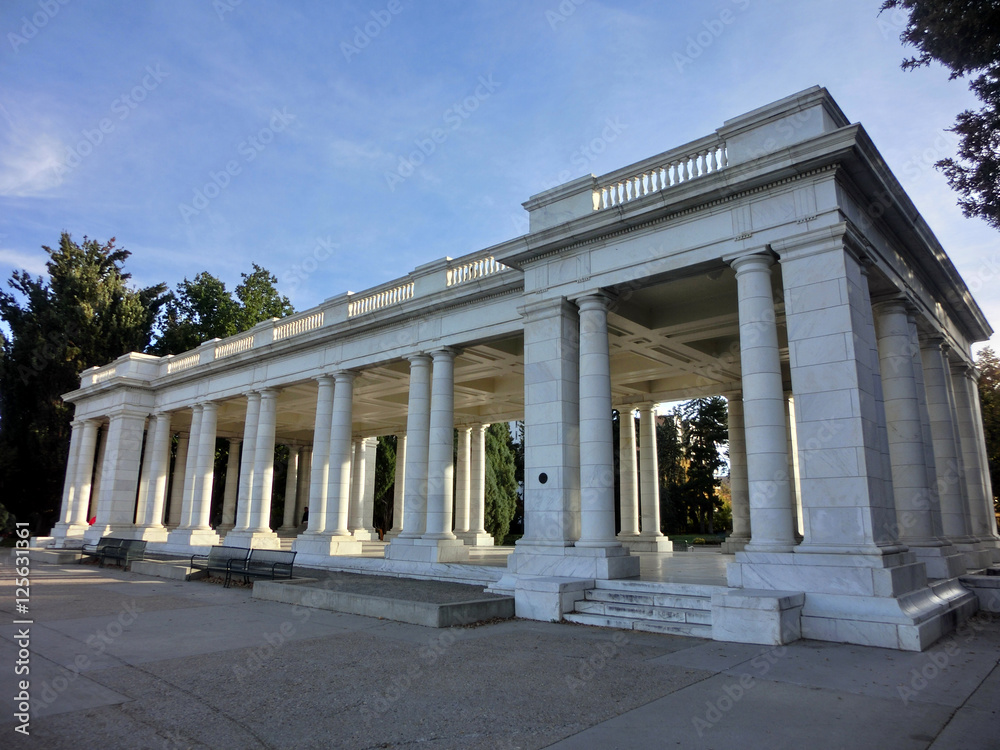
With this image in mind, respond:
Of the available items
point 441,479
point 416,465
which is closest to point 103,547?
point 416,465

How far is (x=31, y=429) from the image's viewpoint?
43250 millimetres

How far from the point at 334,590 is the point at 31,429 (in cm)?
4004

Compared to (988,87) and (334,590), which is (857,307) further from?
(334,590)

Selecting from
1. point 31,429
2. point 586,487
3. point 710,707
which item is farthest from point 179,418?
point 710,707

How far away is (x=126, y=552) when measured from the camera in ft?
77.8

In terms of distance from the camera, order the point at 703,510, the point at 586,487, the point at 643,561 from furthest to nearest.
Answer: the point at 703,510, the point at 643,561, the point at 586,487

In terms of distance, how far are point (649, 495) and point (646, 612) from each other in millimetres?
15565

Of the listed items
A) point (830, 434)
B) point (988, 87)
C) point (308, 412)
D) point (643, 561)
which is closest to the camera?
point (830, 434)

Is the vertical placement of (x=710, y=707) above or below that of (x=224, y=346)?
below

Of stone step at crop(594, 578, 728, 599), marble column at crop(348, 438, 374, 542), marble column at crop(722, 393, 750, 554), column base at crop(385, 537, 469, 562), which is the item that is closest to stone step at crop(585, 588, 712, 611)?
stone step at crop(594, 578, 728, 599)

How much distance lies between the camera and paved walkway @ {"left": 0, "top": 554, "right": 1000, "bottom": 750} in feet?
19.9

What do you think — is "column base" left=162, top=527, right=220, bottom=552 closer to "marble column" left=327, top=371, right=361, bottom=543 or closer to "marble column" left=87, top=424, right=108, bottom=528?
"marble column" left=327, top=371, right=361, bottom=543

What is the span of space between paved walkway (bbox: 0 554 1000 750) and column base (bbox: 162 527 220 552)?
18.2 m

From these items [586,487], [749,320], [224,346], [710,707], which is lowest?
[710,707]
